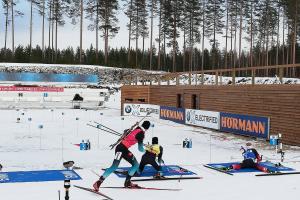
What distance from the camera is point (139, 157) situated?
16.5 metres

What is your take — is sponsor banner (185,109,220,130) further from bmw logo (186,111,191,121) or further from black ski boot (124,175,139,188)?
black ski boot (124,175,139,188)

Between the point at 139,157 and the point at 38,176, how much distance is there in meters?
4.94

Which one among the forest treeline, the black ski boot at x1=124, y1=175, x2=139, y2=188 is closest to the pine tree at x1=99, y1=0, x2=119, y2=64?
the forest treeline

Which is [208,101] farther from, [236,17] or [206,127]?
[236,17]

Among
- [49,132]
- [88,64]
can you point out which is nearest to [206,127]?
[49,132]

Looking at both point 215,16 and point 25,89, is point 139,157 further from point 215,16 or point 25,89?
point 215,16

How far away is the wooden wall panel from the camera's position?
68.2 feet

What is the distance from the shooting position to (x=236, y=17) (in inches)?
2808

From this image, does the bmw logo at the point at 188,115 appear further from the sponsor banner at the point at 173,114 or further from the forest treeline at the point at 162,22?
the forest treeline at the point at 162,22

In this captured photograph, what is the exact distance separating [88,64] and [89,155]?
5254 centimetres

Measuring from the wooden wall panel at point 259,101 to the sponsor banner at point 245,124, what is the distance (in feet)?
1.80

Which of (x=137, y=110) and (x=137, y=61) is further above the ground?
(x=137, y=61)

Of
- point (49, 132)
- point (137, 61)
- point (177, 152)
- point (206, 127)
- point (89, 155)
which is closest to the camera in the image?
point (89, 155)

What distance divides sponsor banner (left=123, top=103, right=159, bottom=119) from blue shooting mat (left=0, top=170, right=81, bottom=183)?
23.1 metres
